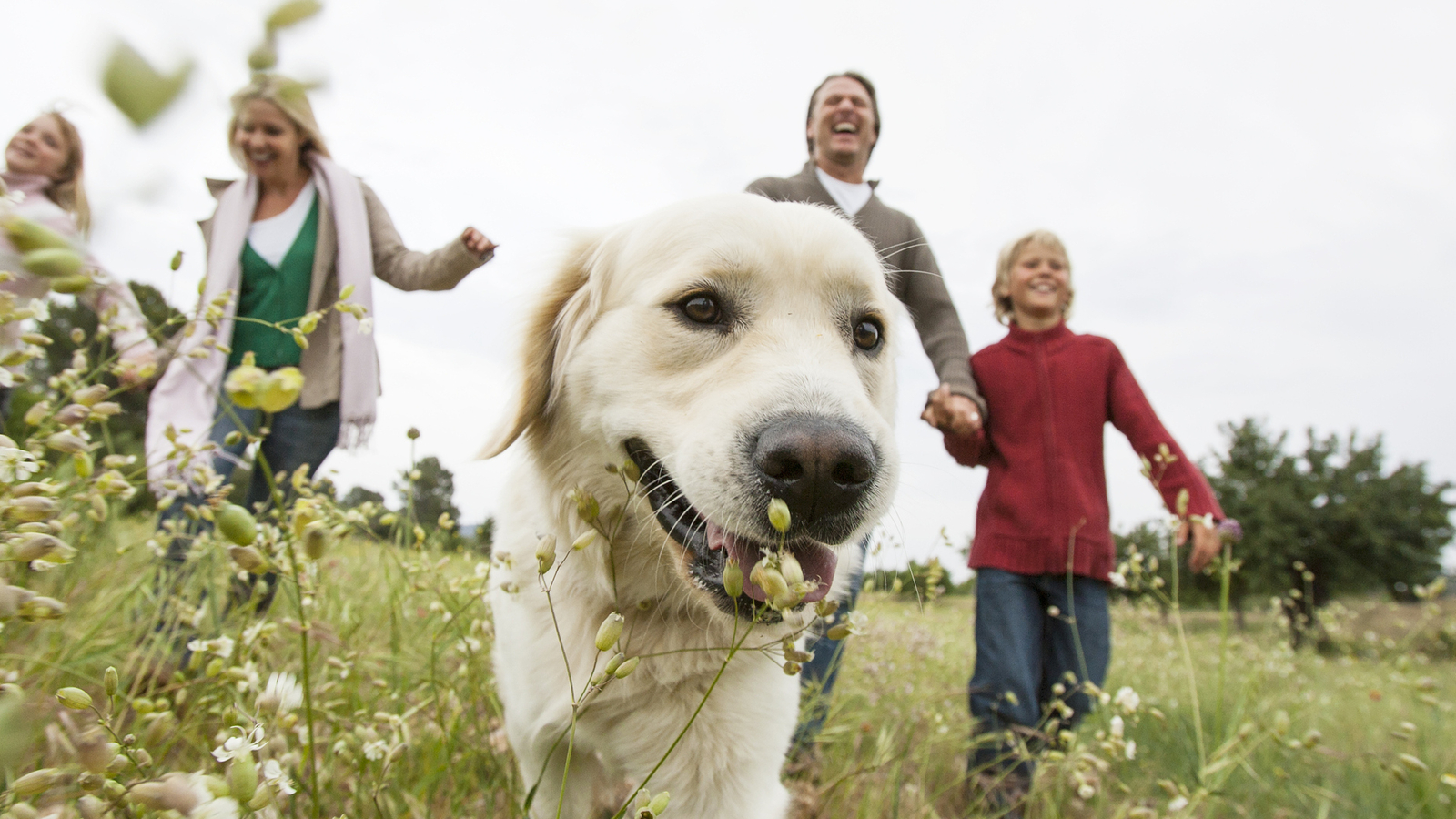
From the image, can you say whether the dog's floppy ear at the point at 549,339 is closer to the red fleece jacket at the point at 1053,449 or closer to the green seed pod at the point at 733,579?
the green seed pod at the point at 733,579

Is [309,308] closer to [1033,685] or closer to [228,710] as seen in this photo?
[228,710]

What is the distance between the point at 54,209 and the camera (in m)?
0.52

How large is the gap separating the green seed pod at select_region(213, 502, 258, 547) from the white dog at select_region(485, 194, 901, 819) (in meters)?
0.99

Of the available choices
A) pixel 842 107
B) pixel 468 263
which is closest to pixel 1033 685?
pixel 842 107

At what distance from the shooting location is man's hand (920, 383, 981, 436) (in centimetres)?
306

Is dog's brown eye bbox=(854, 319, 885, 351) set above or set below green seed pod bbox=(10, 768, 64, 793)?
above

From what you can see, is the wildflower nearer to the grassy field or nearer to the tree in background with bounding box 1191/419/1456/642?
the grassy field

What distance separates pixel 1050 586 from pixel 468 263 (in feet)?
9.48

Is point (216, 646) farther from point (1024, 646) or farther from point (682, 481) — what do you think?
point (1024, 646)

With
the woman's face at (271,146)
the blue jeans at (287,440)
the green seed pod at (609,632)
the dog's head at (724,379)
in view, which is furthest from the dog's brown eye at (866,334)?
the blue jeans at (287,440)

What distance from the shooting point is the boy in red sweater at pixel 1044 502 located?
3439 mm

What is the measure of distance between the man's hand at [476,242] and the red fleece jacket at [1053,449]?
7.31 feet

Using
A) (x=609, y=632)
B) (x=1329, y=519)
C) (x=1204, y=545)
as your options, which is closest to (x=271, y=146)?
(x=609, y=632)

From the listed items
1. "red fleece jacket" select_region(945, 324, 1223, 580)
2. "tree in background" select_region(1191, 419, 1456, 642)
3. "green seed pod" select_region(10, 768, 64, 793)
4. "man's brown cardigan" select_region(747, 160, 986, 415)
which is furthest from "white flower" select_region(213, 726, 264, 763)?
"tree in background" select_region(1191, 419, 1456, 642)
